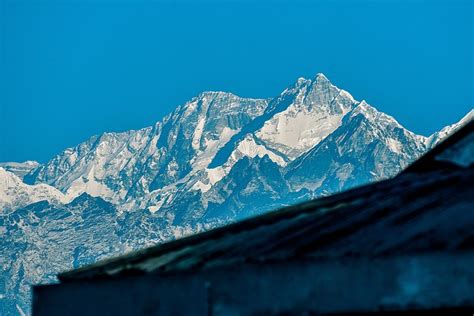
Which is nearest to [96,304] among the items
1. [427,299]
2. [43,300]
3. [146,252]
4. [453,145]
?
[43,300]

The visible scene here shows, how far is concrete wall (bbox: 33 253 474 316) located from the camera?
7031mm

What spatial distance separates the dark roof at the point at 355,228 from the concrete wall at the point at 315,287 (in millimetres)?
80

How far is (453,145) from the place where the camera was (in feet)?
29.3

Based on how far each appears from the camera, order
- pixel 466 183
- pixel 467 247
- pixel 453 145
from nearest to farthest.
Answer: pixel 467 247
pixel 466 183
pixel 453 145

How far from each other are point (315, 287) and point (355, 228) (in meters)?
0.68

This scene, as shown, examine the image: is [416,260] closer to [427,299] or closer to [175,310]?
[427,299]

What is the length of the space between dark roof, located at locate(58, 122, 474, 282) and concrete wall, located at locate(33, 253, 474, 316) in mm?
80

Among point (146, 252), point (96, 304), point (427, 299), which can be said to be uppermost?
point (146, 252)

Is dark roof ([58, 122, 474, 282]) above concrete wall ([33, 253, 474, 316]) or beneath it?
above

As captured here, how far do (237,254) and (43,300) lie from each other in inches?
58.3

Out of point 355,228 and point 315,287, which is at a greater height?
point 355,228

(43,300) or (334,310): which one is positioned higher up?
(43,300)

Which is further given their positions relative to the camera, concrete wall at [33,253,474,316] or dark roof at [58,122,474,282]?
dark roof at [58,122,474,282]

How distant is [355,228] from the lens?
305 inches
